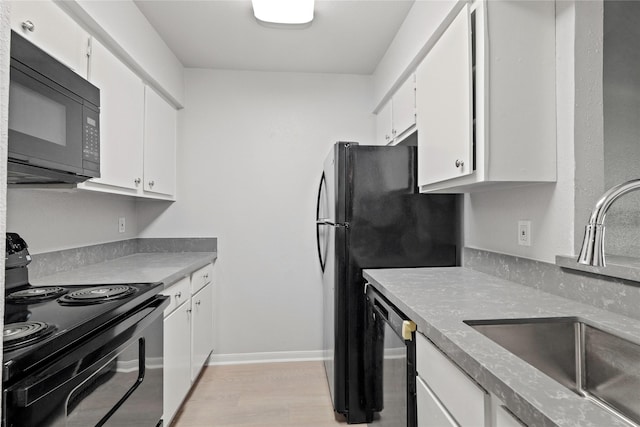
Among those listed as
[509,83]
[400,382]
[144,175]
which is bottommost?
[400,382]

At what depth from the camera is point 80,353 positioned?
0.94 metres

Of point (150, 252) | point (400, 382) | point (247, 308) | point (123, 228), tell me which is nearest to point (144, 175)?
point (123, 228)

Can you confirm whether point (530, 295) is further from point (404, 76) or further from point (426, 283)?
point (404, 76)

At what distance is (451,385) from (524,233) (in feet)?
2.81

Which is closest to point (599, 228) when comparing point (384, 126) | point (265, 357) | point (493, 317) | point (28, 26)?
point (493, 317)

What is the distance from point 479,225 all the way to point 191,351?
Result: 6.25 ft

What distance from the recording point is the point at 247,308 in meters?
2.91

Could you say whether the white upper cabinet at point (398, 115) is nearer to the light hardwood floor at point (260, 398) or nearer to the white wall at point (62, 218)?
the light hardwood floor at point (260, 398)

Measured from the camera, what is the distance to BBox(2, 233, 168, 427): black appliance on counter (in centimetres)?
78

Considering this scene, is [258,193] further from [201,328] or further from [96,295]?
[96,295]

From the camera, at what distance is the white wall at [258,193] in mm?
2881

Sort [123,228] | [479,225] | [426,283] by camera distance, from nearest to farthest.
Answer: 1. [426,283]
2. [479,225]
3. [123,228]

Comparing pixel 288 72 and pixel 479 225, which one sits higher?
pixel 288 72

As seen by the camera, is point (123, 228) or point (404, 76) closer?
point (404, 76)
